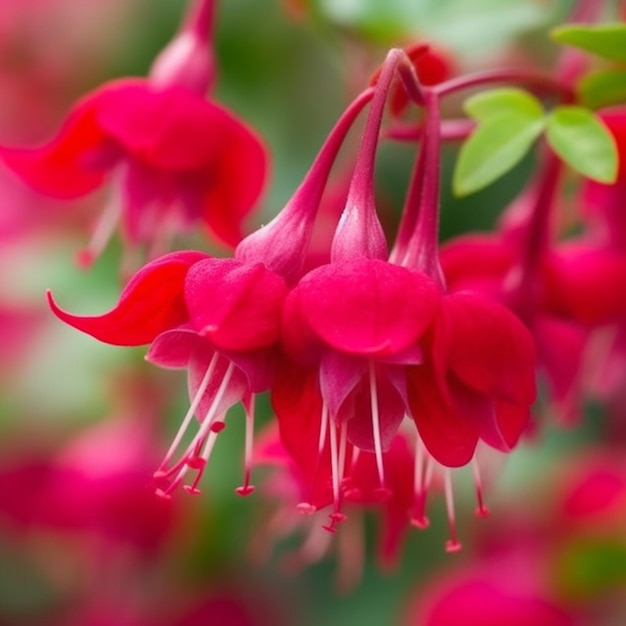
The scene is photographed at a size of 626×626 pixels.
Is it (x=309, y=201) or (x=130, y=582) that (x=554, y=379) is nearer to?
(x=309, y=201)

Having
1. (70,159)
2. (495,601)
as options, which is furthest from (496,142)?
(495,601)

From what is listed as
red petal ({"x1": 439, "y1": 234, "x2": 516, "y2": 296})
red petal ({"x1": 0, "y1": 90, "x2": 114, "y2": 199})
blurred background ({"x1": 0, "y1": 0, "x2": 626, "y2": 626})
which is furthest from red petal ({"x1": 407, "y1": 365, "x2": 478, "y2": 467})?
blurred background ({"x1": 0, "y1": 0, "x2": 626, "y2": 626})

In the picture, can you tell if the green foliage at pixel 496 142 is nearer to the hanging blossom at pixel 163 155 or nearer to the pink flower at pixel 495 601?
the hanging blossom at pixel 163 155

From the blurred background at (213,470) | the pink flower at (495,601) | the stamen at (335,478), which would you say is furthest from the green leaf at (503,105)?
the pink flower at (495,601)

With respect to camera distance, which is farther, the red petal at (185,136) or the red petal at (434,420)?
the red petal at (185,136)

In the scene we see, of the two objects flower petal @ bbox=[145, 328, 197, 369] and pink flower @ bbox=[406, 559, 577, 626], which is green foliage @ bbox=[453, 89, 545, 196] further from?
pink flower @ bbox=[406, 559, 577, 626]

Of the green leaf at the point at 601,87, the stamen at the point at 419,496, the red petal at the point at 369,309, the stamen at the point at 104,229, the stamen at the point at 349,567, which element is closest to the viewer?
the red petal at the point at 369,309

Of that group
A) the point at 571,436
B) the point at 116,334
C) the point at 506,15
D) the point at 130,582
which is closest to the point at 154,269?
the point at 116,334
